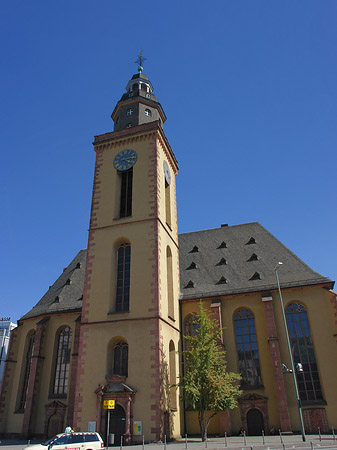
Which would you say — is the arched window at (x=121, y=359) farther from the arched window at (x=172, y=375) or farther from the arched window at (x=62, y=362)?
the arched window at (x=62, y=362)

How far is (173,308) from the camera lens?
85.9 feet

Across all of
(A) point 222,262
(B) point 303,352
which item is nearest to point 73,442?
(B) point 303,352

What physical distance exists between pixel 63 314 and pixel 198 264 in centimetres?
1118

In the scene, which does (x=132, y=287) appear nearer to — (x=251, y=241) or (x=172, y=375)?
(x=172, y=375)

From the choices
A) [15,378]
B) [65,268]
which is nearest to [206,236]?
[65,268]

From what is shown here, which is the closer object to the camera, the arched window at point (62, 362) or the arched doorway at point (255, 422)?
the arched doorway at point (255, 422)

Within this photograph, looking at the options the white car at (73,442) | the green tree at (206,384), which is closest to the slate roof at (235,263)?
the green tree at (206,384)

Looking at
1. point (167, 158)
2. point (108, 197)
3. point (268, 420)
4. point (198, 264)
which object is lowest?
point (268, 420)

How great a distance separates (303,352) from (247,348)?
346 centimetres

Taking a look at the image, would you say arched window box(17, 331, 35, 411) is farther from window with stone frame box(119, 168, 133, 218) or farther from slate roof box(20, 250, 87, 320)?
window with stone frame box(119, 168, 133, 218)

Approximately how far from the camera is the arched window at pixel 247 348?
24484 millimetres

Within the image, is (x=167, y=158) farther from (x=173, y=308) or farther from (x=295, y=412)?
(x=295, y=412)

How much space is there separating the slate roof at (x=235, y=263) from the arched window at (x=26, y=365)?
1236cm

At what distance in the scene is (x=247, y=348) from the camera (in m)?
25.3
